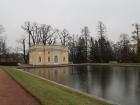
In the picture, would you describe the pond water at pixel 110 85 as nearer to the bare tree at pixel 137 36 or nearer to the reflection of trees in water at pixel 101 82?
the reflection of trees in water at pixel 101 82

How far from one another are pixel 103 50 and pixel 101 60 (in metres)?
3.14

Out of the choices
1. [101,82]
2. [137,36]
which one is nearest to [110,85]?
[101,82]

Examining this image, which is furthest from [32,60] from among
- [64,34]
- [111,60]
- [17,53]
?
[17,53]

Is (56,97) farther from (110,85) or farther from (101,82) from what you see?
(101,82)

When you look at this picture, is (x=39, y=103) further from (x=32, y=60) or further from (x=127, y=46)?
(x=127, y=46)

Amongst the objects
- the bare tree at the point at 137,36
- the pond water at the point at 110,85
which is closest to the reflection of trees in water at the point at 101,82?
the pond water at the point at 110,85

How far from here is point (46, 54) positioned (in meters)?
60.2

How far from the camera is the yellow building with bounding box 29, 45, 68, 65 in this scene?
194 ft

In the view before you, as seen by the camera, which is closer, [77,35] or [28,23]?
[28,23]

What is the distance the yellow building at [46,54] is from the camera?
5928 centimetres

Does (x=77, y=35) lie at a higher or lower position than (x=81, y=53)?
higher

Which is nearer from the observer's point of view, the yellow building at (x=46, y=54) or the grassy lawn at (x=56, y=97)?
the grassy lawn at (x=56, y=97)

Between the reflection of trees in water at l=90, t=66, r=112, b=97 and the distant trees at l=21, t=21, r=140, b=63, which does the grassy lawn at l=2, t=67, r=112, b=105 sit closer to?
the reflection of trees in water at l=90, t=66, r=112, b=97

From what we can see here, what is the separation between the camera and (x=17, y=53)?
87750mm
